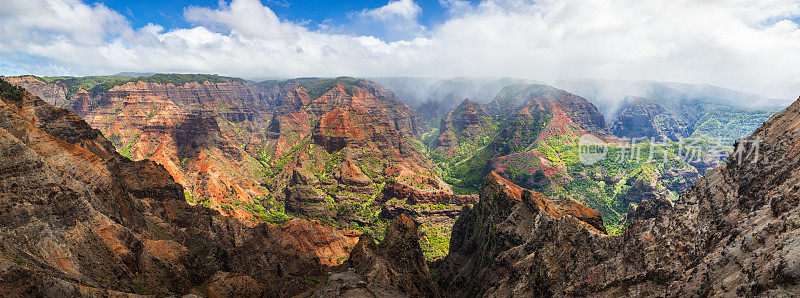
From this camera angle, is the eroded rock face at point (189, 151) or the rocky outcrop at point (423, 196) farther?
the eroded rock face at point (189, 151)

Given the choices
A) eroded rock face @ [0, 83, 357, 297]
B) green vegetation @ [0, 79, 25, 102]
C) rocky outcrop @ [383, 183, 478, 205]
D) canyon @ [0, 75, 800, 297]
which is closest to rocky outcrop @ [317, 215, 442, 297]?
canyon @ [0, 75, 800, 297]

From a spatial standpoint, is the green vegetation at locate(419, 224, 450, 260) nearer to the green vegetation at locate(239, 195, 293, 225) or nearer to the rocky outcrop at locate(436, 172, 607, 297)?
the rocky outcrop at locate(436, 172, 607, 297)

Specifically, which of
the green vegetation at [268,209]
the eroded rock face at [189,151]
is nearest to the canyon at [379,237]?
the green vegetation at [268,209]

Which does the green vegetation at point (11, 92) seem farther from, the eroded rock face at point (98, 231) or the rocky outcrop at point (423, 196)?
the rocky outcrop at point (423, 196)

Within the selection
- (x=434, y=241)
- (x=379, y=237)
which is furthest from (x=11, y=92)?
(x=434, y=241)

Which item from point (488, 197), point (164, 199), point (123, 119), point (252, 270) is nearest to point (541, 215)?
point (488, 197)

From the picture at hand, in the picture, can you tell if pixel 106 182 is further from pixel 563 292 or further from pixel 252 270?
pixel 563 292
